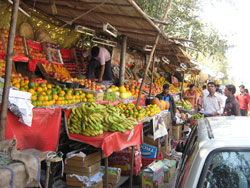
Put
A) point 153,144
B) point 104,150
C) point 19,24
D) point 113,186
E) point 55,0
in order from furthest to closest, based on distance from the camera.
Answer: point 19,24 < point 153,144 < point 55,0 < point 113,186 < point 104,150

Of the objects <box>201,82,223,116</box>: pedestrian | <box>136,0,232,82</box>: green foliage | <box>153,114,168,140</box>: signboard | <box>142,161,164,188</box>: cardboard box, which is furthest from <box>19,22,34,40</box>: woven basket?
<box>136,0,232,82</box>: green foliage

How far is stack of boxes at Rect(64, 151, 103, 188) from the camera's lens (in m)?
4.19

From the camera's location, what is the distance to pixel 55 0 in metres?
5.83

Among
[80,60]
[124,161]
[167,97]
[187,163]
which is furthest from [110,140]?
[80,60]

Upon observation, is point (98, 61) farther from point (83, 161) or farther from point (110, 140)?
point (83, 161)

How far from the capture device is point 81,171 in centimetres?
425

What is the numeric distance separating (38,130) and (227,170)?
3227 mm

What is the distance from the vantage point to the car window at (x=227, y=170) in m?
1.92

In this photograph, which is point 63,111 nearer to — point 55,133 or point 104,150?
point 55,133

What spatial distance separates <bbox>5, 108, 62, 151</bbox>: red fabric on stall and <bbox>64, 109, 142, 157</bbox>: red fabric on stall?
0.96ft

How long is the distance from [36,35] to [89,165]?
17.2 ft

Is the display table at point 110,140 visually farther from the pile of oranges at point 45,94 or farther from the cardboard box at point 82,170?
the pile of oranges at point 45,94

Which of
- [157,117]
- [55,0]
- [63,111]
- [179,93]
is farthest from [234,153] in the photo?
[179,93]

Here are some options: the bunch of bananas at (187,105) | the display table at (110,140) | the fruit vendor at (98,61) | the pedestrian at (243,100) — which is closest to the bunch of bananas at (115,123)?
the display table at (110,140)
